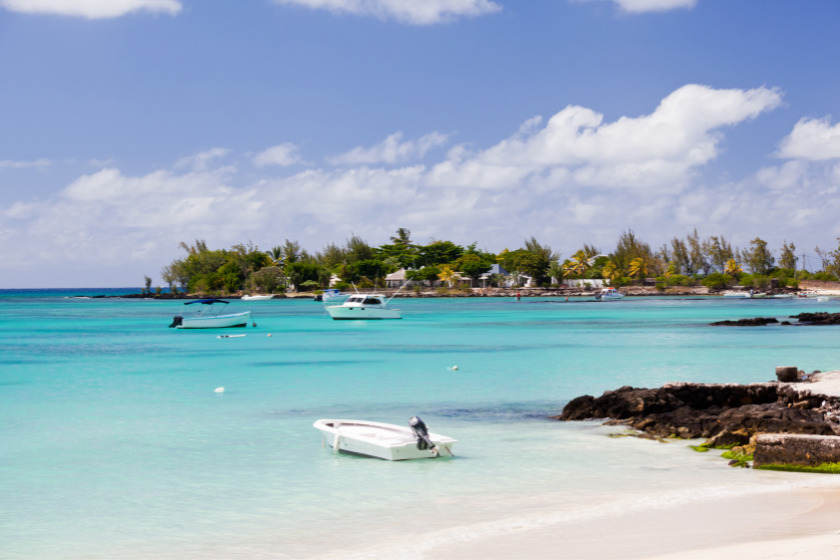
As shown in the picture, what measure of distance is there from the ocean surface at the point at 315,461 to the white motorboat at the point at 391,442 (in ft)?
0.52

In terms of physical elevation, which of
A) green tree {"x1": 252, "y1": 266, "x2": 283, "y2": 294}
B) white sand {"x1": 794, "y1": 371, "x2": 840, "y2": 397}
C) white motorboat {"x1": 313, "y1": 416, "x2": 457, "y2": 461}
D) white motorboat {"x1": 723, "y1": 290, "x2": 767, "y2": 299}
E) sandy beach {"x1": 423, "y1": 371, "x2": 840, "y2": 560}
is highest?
green tree {"x1": 252, "y1": 266, "x2": 283, "y2": 294}

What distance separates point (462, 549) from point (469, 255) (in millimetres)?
135299

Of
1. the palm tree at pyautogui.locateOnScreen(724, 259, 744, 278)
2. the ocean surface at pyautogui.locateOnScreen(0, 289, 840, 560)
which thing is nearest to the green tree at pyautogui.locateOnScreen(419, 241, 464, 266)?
the palm tree at pyautogui.locateOnScreen(724, 259, 744, 278)

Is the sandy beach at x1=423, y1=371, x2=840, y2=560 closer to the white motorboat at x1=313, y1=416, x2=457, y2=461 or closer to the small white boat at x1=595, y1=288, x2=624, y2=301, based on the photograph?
the white motorboat at x1=313, y1=416, x2=457, y2=461

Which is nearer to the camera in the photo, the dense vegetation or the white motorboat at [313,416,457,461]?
the white motorboat at [313,416,457,461]

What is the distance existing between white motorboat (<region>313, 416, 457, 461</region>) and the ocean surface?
6.2 inches

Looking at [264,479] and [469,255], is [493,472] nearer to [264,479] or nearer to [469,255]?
[264,479]

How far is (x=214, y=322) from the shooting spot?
52719 mm

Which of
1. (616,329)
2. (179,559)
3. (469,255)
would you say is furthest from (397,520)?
(469,255)

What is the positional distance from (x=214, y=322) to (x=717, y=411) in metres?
43.4

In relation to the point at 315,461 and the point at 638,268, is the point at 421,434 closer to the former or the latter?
the point at 315,461

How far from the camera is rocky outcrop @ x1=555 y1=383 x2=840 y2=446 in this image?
11.6 meters

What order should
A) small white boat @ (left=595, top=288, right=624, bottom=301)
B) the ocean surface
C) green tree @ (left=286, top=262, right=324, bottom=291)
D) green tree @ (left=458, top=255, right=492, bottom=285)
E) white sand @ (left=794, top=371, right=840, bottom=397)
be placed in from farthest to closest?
green tree @ (left=286, top=262, right=324, bottom=291) < green tree @ (left=458, top=255, right=492, bottom=285) < small white boat @ (left=595, top=288, right=624, bottom=301) < white sand @ (left=794, top=371, right=840, bottom=397) < the ocean surface

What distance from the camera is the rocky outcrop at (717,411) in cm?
1165
